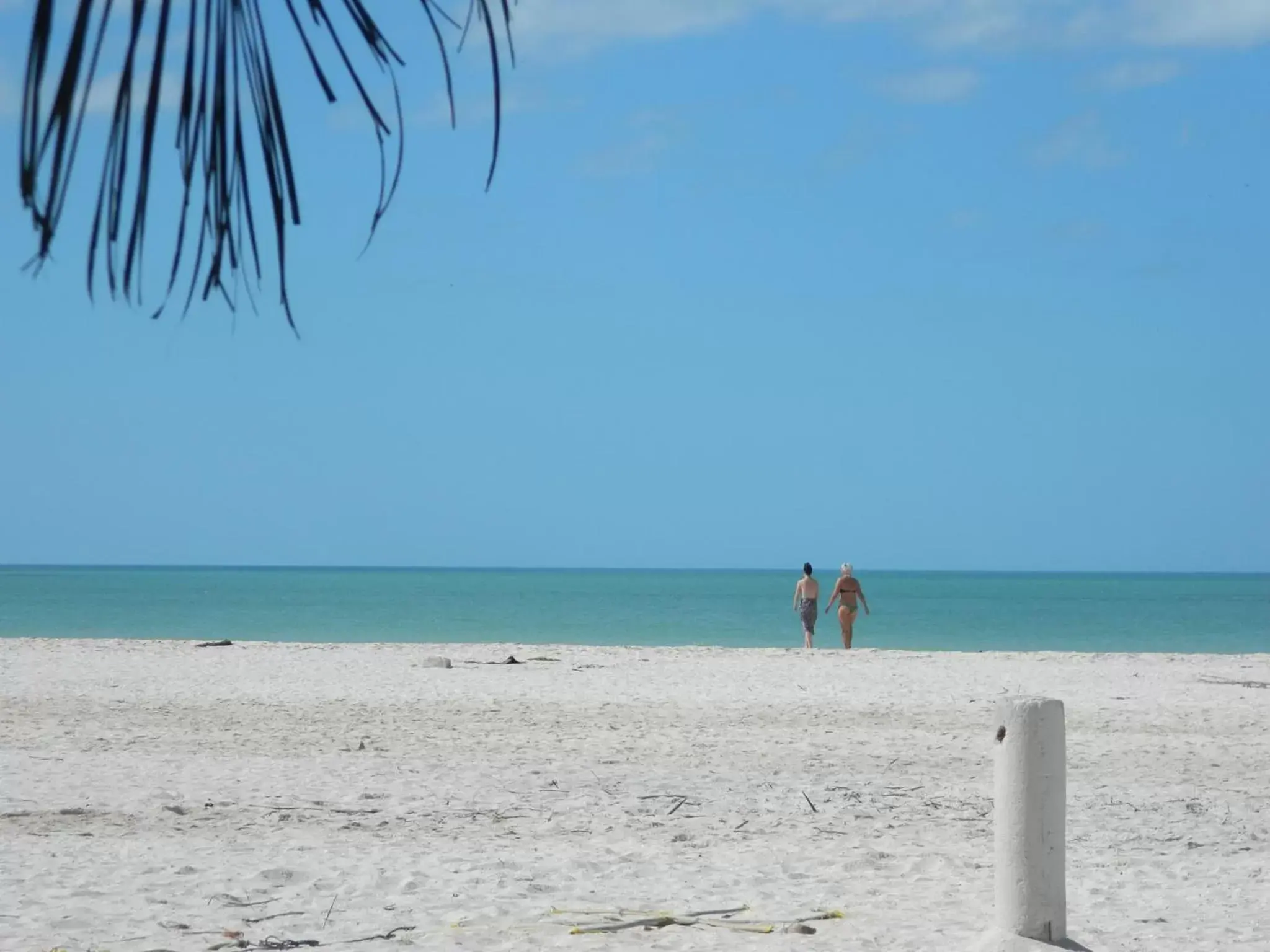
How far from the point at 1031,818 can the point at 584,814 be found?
3625mm

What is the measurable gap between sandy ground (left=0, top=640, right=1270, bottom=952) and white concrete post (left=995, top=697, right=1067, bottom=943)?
51cm

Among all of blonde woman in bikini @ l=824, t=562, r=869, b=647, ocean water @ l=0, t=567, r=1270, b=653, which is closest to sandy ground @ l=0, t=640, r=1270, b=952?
blonde woman in bikini @ l=824, t=562, r=869, b=647

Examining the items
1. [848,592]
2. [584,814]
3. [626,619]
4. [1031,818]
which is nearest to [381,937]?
[1031,818]

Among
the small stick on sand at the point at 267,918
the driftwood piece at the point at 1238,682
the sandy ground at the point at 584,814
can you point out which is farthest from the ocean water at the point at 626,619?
the small stick on sand at the point at 267,918

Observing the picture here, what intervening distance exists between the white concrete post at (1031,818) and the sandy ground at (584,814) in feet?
1.67

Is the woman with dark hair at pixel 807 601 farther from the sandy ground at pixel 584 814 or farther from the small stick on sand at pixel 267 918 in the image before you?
the small stick on sand at pixel 267 918

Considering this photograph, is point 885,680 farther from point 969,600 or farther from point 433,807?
point 969,600

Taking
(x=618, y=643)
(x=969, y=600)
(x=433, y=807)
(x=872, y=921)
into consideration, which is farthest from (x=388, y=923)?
(x=969, y=600)

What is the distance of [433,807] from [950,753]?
4.39 metres

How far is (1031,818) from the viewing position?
16.2ft

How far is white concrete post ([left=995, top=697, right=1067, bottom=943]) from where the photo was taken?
4902 millimetres

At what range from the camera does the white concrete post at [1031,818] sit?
16.1 feet

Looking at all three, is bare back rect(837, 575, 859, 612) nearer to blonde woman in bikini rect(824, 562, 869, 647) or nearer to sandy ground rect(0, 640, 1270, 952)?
blonde woman in bikini rect(824, 562, 869, 647)

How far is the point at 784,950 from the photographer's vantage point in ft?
17.5
